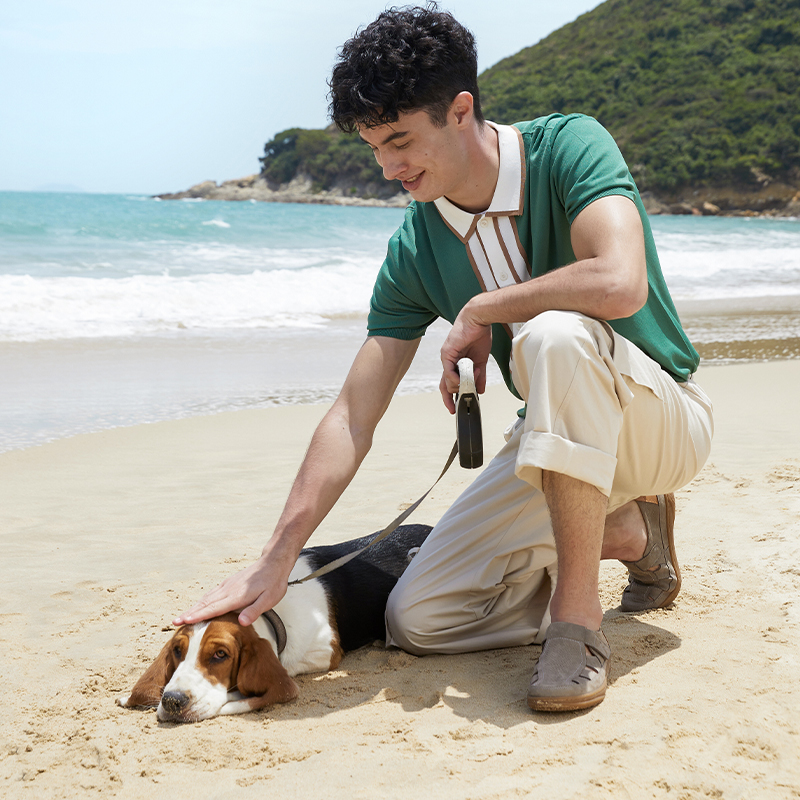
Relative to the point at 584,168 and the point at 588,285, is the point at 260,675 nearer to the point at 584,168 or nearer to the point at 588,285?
the point at 588,285

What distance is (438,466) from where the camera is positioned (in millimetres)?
5133

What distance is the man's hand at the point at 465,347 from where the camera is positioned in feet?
8.20

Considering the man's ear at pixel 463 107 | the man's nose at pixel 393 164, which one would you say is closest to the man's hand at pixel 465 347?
the man's nose at pixel 393 164

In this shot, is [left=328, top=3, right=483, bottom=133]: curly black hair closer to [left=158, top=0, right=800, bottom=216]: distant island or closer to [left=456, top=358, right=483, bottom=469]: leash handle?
[left=456, top=358, right=483, bottom=469]: leash handle

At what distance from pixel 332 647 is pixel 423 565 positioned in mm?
401

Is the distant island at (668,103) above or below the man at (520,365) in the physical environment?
above

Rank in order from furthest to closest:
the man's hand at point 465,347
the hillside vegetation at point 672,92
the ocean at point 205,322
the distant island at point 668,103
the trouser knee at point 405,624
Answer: the hillside vegetation at point 672,92
the distant island at point 668,103
the ocean at point 205,322
the trouser knee at point 405,624
the man's hand at point 465,347

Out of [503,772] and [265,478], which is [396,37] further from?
[265,478]

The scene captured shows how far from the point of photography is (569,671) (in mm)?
2229

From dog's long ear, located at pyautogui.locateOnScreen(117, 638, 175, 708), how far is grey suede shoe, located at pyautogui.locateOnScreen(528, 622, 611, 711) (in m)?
1.01

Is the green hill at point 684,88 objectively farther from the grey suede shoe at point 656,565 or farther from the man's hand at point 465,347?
the man's hand at point 465,347

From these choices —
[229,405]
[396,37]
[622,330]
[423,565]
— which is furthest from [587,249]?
[229,405]

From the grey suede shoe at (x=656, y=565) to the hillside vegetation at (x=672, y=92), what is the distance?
58.8 metres

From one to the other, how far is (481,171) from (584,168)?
13.0 inches
